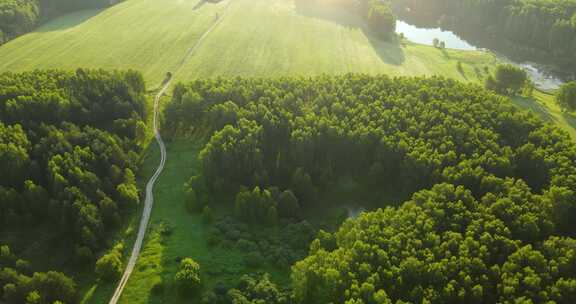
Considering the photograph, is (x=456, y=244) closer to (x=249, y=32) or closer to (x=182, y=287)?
(x=182, y=287)

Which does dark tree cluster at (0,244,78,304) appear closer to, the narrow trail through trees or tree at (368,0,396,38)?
the narrow trail through trees

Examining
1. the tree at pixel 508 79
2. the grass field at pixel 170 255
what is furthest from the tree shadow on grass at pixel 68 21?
the tree at pixel 508 79

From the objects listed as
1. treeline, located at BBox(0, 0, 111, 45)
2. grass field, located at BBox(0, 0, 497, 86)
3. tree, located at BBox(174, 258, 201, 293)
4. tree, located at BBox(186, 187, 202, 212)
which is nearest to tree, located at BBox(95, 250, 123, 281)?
tree, located at BBox(174, 258, 201, 293)

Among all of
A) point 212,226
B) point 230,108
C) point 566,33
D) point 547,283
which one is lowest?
point 212,226

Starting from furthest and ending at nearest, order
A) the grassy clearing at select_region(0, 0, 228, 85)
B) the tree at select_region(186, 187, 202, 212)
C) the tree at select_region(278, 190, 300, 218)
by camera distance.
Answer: the grassy clearing at select_region(0, 0, 228, 85) < the tree at select_region(278, 190, 300, 218) < the tree at select_region(186, 187, 202, 212)

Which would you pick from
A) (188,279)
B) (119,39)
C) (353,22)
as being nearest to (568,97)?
(353,22)

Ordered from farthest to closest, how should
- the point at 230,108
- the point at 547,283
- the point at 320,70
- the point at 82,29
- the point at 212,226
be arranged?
the point at 82,29 → the point at 320,70 → the point at 230,108 → the point at 212,226 → the point at 547,283

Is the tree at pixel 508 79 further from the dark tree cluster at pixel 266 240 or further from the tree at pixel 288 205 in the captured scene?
the dark tree cluster at pixel 266 240

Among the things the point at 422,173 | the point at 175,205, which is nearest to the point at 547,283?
the point at 422,173
